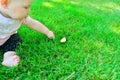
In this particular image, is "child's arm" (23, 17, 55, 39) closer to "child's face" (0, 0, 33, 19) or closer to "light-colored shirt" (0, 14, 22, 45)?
"light-colored shirt" (0, 14, 22, 45)

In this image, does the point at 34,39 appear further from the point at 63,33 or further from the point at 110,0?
the point at 110,0

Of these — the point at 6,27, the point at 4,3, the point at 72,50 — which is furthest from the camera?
the point at 72,50

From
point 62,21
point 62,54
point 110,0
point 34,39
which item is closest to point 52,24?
point 62,21

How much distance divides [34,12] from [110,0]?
4.56 feet

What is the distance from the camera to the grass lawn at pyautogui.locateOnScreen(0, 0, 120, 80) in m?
1.92

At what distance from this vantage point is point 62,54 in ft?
7.13

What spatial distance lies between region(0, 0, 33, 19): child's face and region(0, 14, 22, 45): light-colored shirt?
64mm

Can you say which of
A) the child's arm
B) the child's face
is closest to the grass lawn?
the child's arm

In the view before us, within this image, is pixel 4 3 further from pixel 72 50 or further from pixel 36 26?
pixel 72 50

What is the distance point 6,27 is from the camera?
2.11m

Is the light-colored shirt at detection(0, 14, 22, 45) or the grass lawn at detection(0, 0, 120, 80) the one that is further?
the light-colored shirt at detection(0, 14, 22, 45)

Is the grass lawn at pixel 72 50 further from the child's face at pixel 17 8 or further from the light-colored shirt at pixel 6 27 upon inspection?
the child's face at pixel 17 8

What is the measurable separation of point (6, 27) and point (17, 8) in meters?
0.20

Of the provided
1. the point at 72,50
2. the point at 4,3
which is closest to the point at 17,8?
the point at 4,3
